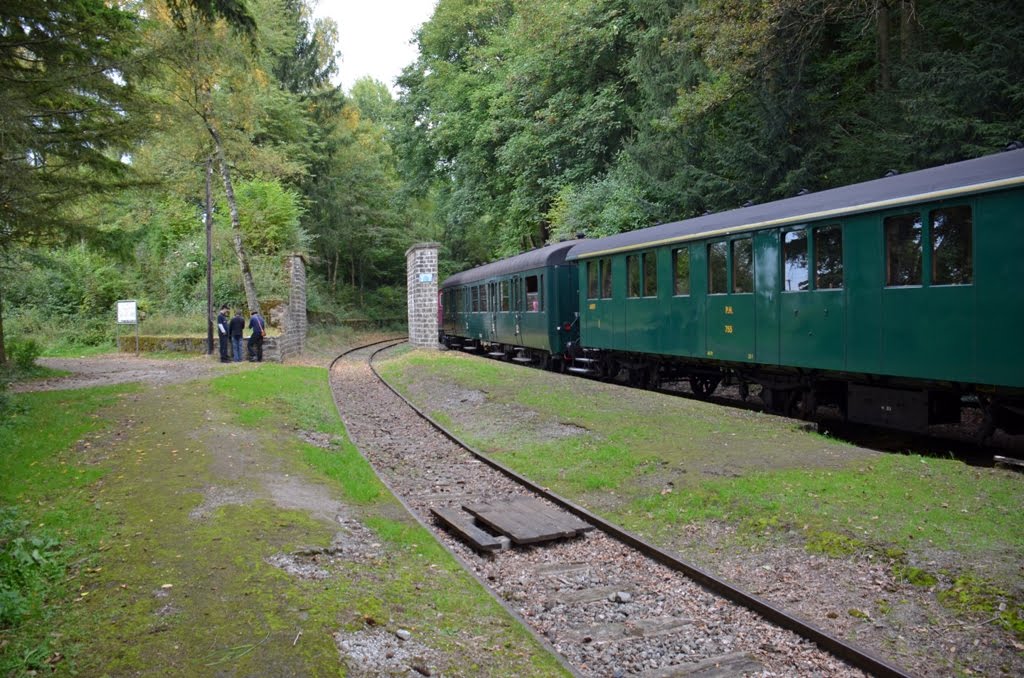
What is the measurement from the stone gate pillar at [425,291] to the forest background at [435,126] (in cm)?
503

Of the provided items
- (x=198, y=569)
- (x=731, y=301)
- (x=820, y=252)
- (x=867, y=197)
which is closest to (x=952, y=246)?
(x=867, y=197)

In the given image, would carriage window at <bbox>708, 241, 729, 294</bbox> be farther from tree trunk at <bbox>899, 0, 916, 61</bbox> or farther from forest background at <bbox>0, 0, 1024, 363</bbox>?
tree trunk at <bbox>899, 0, 916, 61</bbox>

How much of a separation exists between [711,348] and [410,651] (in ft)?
29.8

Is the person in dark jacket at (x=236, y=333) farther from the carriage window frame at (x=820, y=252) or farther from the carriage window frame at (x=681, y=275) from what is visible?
the carriage window frame at (x=820, y=252)

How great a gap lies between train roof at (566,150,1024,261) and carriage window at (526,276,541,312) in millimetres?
5658

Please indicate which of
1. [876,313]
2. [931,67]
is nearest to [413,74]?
[931,67]

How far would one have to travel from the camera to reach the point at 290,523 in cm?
668

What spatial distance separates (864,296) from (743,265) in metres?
2.53

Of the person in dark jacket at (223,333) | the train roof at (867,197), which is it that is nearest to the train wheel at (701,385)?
the train roof at (867,197)

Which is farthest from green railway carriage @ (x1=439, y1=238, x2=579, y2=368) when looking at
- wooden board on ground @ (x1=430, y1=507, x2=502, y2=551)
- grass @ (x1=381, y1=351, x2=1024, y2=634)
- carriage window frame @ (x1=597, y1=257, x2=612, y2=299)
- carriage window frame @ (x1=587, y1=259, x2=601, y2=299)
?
wooden board on ground @ (x1=430, y1=507, x2=502, y2=551)

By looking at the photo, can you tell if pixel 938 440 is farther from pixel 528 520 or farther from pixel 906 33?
pixel 906 33

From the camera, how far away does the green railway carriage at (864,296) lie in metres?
7.75

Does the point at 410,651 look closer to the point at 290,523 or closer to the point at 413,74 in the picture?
Answer: the point at 290,523

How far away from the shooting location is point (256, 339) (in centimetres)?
2145
